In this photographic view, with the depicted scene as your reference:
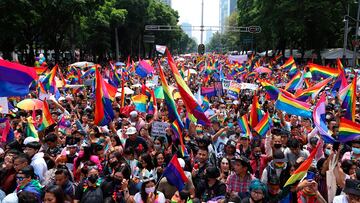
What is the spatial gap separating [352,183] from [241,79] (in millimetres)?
17401

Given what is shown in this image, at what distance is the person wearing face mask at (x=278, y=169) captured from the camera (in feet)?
17.7

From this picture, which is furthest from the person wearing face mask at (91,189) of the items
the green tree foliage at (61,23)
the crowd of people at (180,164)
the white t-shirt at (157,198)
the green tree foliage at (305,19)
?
the green tree foliage at (305,19)

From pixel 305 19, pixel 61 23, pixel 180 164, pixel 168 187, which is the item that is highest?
pixel 305 19

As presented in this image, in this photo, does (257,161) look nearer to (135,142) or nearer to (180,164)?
(180,164)

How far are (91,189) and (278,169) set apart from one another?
2324mm

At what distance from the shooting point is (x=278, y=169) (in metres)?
5.50

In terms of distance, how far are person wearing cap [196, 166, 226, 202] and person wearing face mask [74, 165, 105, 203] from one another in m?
1.21

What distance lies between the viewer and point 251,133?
336 inches

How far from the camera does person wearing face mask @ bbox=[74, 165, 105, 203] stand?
4957 millimetres

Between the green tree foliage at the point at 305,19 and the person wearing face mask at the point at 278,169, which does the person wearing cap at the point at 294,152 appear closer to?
the person wearing face mask at the point at 278,169

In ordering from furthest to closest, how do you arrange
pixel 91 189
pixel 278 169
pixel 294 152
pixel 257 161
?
pixel 257 161 → pixel 294 152 → pixel 278 169 → pixel 91 189

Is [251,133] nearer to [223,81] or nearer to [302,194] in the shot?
[302,194]

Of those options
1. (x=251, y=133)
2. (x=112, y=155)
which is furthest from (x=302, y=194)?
(x=251, y=133)

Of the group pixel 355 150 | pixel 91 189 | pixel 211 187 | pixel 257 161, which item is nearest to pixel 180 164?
pixel 211 187
